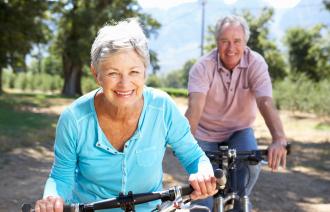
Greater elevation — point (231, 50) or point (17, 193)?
point (231, 50)

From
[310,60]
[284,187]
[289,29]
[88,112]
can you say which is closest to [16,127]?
[284,187]

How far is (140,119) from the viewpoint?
7.86 ft

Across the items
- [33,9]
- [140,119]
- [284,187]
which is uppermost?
[33,9]

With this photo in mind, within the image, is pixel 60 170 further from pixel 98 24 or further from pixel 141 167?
pixel 98 24

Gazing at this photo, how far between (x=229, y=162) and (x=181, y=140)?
78 centimetres

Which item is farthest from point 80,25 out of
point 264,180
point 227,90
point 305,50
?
point 227,90

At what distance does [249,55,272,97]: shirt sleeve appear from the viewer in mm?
3680

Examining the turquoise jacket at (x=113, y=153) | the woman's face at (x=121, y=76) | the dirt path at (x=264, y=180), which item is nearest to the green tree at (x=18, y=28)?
the dirt path at (x=264, y=180)

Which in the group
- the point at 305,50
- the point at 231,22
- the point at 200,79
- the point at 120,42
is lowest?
the point at 200,79

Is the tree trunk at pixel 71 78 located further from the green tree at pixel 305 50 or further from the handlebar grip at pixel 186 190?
the handlebar grip at pixel 186 190

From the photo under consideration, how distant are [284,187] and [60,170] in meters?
5.85

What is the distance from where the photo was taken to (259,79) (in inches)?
145

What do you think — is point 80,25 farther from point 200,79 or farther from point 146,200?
point 146,200

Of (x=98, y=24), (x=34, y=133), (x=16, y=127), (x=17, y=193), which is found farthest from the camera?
(x=98, y=24)
